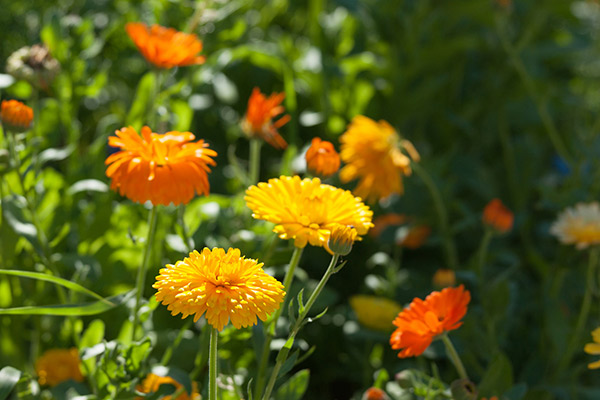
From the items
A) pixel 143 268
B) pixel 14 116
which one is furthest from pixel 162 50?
pixel 143 268

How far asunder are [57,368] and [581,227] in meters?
0.93

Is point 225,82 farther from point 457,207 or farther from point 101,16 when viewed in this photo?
point 457,207

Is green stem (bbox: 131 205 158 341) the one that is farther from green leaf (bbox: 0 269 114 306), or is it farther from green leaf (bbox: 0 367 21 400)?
green leaf (bbox: 0 367 21 400)

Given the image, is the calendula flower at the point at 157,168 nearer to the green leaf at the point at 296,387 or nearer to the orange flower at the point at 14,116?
the orange flower at the point at 14,116

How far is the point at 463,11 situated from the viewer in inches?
84.0

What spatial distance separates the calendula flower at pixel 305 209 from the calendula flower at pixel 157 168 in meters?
0.08

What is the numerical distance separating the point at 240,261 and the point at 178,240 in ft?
1.39

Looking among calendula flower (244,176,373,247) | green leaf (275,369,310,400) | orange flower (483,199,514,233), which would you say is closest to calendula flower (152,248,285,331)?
calendula flower (244,176,373,247)

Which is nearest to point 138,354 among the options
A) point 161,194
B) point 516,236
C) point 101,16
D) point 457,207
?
point 161,194

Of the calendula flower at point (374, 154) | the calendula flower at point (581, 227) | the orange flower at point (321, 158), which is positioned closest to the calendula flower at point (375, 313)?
the calendula flower at point (374, 154)

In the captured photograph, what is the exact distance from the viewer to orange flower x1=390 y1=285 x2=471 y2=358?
35.6 inches

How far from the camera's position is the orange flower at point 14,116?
3.28 feet

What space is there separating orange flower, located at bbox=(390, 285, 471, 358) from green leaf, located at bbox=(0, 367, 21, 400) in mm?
484

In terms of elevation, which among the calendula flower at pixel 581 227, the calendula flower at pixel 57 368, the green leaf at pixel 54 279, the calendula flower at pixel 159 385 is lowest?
the calendula flower at pixel 57 368
